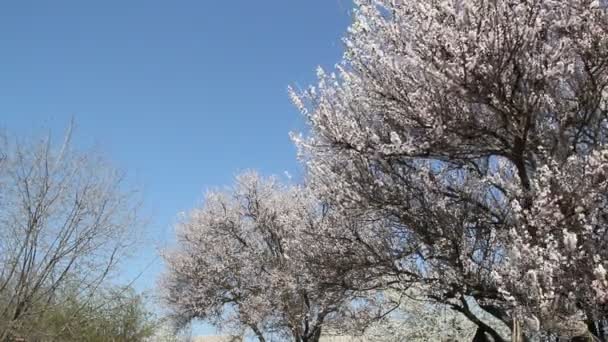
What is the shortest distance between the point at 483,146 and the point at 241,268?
55.4 feet

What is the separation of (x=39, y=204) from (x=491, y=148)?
27.1 ft

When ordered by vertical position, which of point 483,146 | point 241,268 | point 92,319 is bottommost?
point 92,319

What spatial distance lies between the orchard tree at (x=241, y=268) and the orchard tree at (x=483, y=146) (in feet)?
33.6

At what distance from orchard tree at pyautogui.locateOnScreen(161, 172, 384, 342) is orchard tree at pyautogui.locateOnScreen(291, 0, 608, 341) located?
10.2m

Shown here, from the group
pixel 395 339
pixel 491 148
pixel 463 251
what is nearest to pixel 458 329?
pixel 395 339

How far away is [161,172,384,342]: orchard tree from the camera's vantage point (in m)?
21.0

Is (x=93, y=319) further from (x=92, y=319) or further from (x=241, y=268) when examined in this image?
(x=241, y=268)

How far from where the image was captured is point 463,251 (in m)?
9.11

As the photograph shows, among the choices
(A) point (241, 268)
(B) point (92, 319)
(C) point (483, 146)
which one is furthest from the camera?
(A) point (241, 268)

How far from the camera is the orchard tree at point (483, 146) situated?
265 inches

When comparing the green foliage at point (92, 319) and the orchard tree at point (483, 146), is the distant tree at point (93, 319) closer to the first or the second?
the green foliage at point (92, 319)

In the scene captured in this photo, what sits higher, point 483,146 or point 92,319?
point 483,146

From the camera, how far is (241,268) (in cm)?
2392

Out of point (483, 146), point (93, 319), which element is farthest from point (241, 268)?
point (483, 146)
